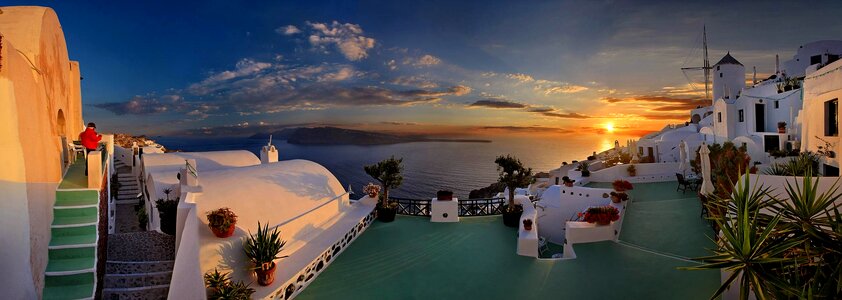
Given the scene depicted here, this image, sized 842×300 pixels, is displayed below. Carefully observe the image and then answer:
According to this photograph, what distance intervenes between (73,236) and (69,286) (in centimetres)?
96

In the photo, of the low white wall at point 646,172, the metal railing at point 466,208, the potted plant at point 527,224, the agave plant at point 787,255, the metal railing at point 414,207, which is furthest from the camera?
the low white wall at point 646,172

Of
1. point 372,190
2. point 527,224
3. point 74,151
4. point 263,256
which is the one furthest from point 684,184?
point 74,151

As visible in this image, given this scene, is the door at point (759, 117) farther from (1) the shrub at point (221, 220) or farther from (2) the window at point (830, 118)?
(1) the shrub at point (221, 220)

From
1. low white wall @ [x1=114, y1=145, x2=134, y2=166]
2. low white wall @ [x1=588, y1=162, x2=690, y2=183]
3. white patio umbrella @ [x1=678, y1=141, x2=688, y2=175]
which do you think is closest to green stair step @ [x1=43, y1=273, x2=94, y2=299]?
low white wall @ [x1=114, y1=145, x2=134, y2=166]

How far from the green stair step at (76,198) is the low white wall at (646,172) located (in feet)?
68.0

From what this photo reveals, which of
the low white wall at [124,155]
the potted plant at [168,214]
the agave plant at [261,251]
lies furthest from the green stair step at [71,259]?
the low white wall at [124,155]

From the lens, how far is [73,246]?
591 centimetres

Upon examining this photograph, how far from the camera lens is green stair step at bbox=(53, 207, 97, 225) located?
634 centimetres

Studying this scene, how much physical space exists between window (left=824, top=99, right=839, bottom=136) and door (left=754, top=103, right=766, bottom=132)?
10814 mm

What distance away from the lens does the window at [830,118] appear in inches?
485

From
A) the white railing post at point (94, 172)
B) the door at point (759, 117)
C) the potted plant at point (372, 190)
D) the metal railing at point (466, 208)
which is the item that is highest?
the door at point (759, 117)

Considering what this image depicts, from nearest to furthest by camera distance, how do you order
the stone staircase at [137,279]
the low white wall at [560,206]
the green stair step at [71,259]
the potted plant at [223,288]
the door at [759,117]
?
the green stair step at [71,259], the potted plant at [223,288], the stone staircase at [137,279], the low white wall at [560,206], the door at [759,117]

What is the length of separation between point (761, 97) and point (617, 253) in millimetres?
20036

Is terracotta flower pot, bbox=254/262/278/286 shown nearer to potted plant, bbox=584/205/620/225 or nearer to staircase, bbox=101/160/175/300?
staircase, bbox=101/160/175/300
